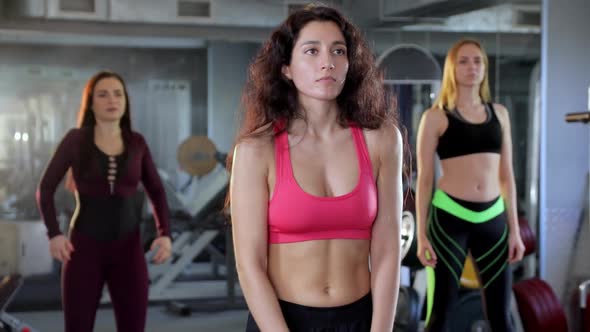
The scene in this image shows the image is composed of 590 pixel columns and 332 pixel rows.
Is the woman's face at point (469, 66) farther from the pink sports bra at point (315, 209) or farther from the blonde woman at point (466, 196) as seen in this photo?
the pink sports bra at point (315, 209)

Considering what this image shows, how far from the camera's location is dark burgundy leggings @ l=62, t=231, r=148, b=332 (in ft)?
13.3

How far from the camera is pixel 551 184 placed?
5.27m

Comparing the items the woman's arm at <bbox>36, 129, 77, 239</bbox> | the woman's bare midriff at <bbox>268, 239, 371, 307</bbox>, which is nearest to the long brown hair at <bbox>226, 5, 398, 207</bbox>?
the woman's bare midriff at <bbox>268, 239, 371, 307</bbox>

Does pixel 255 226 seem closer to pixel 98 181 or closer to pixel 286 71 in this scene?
pixel 286 71

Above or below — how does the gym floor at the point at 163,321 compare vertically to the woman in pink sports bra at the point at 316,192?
below

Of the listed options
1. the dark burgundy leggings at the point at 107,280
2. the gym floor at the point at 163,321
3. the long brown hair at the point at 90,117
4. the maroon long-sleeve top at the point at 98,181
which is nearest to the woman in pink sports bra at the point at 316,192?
the dark burgundy leggings at the point at 107,280

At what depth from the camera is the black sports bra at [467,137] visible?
167 inches

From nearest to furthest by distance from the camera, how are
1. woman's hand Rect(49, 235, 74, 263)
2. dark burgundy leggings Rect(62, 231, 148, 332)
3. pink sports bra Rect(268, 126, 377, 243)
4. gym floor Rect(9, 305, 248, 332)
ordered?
pink sports bra Rect(268, 126, 377, 243) < dark burgundy leggings Rect(62, 231, 148, 332) < woman's hand Rect(49, 235, 74, 263) < gym floor Rect(9, 305, 248, 332)

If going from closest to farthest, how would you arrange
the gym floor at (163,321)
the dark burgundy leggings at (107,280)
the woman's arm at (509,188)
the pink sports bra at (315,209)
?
1. the pink sports bra at (315,209)
2. the dark burgundy leggings at (107,280)
3. the woman's arm at (509,188)
4. the gym floor at (163,321)

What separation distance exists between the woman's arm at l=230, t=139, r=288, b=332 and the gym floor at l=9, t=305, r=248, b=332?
3.11m

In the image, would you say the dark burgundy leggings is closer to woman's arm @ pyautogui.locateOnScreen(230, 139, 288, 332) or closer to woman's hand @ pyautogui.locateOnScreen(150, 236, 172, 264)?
woman's hand @ pyautogui.locateOnScreen(150, 236, 172, 264)

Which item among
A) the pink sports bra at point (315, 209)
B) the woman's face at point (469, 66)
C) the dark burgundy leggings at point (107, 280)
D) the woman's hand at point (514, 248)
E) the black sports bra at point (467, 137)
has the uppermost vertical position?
the woman's face at point (469, 66)

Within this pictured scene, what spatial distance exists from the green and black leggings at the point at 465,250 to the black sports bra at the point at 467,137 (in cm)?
25

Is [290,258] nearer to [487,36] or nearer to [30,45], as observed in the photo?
[30,45]
